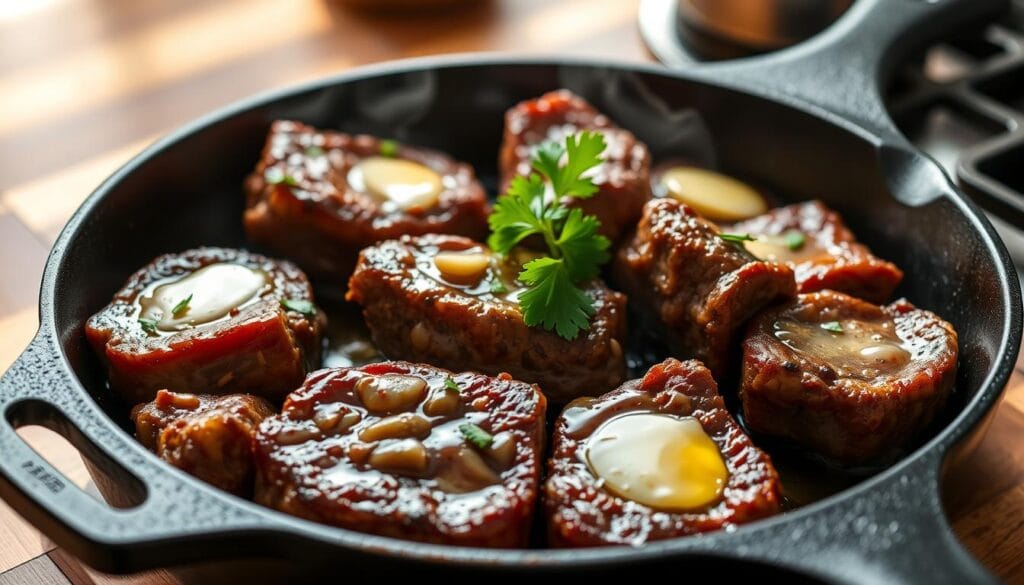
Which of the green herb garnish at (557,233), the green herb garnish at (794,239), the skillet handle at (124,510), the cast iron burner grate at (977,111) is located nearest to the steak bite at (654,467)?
the green herb garnish at (557,233)

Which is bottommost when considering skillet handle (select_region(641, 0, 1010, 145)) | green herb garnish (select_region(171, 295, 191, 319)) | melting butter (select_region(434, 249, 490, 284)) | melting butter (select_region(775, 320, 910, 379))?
melting butter (select_region(775, 320, 910, 379))

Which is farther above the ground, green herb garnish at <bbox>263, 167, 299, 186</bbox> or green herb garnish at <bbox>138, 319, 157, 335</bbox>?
green herb garnish at <bbox>263, 167, 299, 186</bbox>

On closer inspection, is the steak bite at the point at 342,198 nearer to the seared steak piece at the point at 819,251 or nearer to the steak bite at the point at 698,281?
the steak bite at the point at 698,281

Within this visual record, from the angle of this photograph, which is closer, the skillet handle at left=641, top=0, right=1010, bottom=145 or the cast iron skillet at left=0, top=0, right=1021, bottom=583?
the cast iron skillet at left=0, top=0, right=1021, bottom=583

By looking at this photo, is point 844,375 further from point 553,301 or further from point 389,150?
point 389,150

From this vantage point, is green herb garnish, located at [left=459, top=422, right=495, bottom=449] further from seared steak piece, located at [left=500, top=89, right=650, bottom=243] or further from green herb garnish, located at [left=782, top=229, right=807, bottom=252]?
green herb garnish, located at [left=782, top=229, right=807, bottom=252]

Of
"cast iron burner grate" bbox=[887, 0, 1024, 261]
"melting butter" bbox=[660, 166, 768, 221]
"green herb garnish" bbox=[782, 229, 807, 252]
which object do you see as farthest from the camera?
"cast iron burner grate" bbox=[887, 0, 1024, 261]

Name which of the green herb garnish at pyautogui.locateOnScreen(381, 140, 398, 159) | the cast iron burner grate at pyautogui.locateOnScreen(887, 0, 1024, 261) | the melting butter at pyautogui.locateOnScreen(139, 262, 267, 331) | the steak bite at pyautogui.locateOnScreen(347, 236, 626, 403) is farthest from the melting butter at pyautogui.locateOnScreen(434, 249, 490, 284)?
the cast iron burner grate at pyautogui.locateOnScreen(887, 0, 1024, 261)

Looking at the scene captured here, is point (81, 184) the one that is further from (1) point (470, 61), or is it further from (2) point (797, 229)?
(2) point (797, 229)
